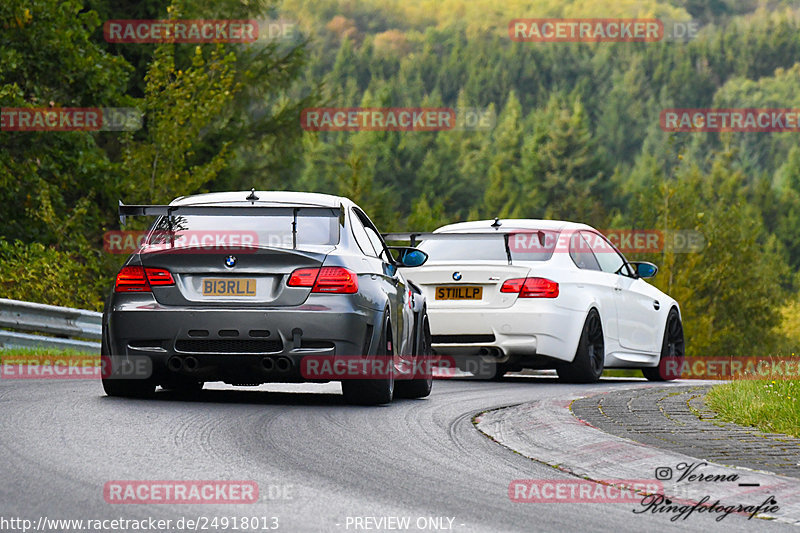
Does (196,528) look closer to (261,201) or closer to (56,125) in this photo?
(261,201)

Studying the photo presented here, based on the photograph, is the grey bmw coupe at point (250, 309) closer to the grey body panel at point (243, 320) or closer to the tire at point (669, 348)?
the grey body panel at point (243, 320)

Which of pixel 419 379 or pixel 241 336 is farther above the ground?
pixel 241 336

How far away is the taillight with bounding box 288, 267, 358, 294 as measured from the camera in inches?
370

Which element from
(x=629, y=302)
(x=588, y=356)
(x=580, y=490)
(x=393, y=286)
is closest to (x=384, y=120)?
(x=629, y=302)

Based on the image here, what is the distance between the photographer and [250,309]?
935 cm

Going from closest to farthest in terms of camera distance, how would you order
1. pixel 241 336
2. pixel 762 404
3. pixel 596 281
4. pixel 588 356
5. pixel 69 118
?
1. pixel 762 404
2. pixel 241 336
3. pixel 588 356
4. pixel 596 281
5. pixel 69 118

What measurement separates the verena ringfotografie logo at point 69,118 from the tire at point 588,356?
46.0ft

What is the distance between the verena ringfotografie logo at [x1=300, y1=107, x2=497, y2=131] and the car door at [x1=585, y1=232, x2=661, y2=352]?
2729 centimetres

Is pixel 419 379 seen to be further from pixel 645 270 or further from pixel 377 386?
pixel 645 270

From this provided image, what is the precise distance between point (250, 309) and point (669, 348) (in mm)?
8449

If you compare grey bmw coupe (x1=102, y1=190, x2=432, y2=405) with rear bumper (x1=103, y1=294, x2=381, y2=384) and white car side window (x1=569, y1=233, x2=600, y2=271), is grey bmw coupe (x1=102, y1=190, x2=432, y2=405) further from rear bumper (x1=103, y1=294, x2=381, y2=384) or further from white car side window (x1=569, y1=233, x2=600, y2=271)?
white car side window (x1=569, y1=233, x2=600, y2=271)

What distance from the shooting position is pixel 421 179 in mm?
106125

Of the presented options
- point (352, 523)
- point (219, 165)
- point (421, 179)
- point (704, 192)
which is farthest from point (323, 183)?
point (352, 523)

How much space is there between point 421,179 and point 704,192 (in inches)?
982
